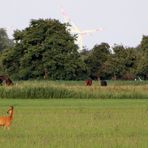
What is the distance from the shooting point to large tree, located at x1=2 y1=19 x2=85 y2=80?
245 ft

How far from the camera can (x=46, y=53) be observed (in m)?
74.2

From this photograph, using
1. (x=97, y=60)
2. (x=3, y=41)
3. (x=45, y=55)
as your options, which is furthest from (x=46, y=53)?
(x=3, y=41)

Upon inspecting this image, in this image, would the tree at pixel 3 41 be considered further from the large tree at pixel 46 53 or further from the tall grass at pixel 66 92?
the tall grass at pixel 66 92

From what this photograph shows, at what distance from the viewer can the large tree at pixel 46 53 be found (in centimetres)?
7456

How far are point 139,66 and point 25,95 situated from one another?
131 feet

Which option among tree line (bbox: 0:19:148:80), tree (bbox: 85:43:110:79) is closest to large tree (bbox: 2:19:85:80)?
tree line (bbox: 0:19:148:80)

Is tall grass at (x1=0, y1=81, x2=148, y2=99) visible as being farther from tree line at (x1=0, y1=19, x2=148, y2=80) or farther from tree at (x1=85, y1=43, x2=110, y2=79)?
tree at (x1=85, y1=43, x2=110, y2=79)

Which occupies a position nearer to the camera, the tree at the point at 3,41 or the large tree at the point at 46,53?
the large tree at the point at 46,53

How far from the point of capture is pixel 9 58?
7888cm
